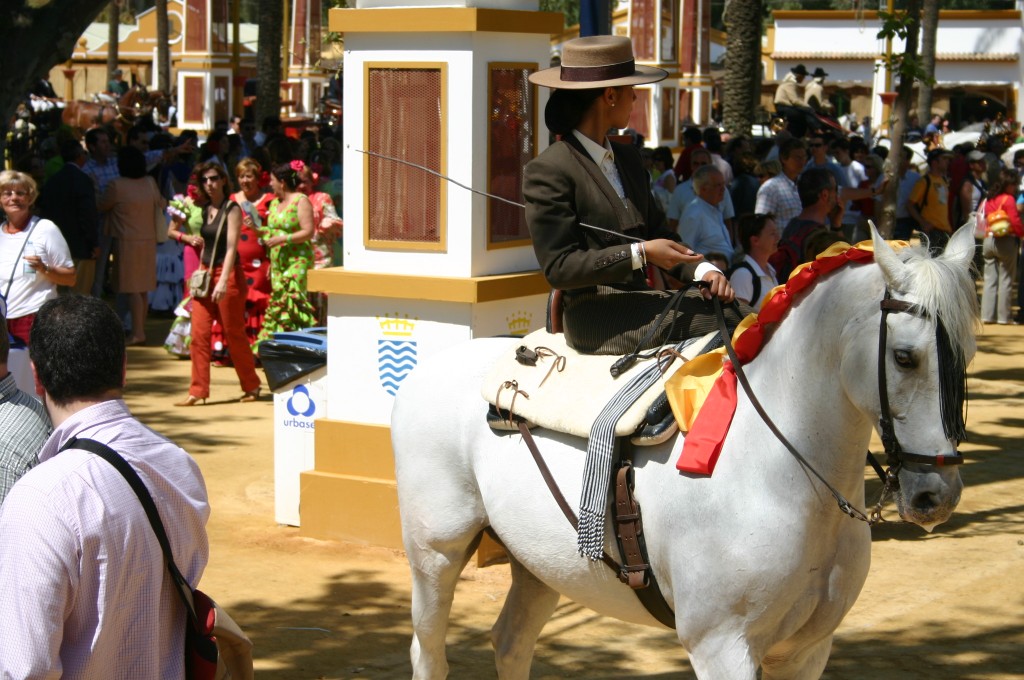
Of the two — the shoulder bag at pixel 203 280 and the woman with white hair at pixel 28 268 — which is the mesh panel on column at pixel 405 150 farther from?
the shoulder bag at pixel 203 280

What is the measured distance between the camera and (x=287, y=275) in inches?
529

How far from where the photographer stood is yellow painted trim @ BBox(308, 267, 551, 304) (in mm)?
7543

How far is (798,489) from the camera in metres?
4.04

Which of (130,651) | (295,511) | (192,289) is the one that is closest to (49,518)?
(130,651)

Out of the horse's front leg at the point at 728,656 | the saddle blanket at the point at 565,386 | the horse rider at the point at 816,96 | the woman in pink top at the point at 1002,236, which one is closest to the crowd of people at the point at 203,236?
the saddle blanket at the point at 565,386

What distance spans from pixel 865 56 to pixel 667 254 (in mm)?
55181

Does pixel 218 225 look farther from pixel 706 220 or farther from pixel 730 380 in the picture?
pixel 730 380

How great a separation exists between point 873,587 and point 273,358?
13.2 ft

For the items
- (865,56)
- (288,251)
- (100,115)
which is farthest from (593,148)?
(865,56)

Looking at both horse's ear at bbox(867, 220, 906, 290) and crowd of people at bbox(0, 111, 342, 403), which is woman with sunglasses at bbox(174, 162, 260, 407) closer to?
crowd of people at bbox(0, 111, 342, 403)

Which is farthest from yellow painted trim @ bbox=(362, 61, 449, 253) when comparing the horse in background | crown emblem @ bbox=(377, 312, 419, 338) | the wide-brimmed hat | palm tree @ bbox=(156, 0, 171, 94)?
palm tree @ bbox=(156, 0, 171, 94)

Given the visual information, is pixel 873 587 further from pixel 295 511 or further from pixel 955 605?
pixel 295 511

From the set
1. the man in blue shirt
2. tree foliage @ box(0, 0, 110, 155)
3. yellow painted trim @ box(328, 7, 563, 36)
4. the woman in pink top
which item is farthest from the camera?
the woman in pink top

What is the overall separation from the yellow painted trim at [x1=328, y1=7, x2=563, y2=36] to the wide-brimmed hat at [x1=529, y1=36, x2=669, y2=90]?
104 inches
